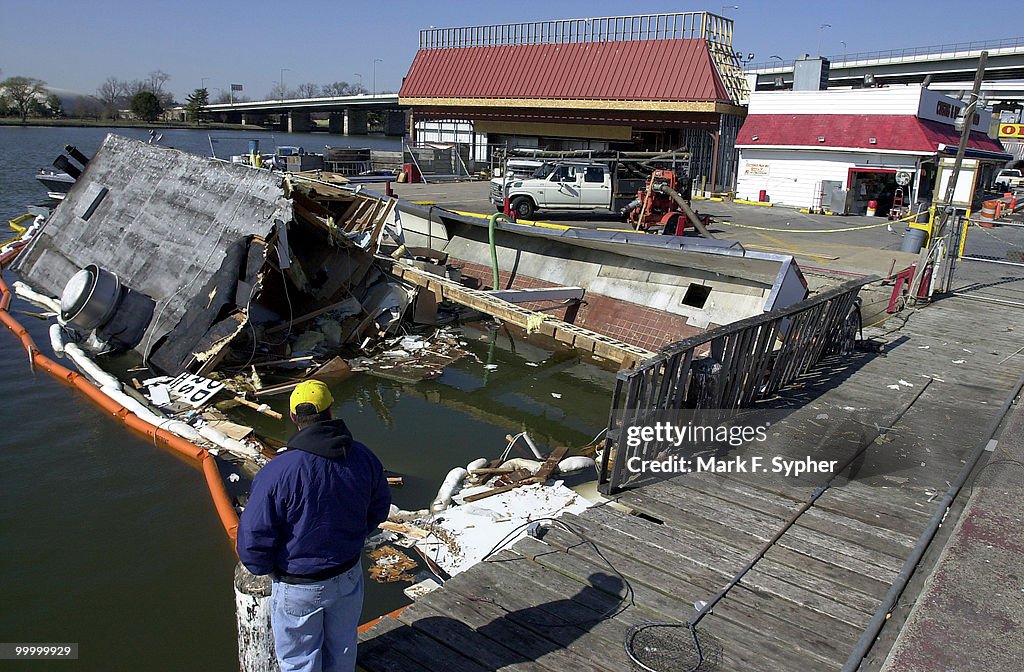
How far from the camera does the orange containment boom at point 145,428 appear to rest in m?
7.21

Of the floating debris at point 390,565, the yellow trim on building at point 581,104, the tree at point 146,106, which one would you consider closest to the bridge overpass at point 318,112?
the tree at point 146,106

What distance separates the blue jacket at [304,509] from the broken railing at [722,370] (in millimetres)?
2688

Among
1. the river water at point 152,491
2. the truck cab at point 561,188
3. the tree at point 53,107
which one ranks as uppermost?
the tree at point 53,107

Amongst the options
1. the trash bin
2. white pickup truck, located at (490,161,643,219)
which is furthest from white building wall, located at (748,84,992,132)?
white pickup truck, located at (490,161,643,219)

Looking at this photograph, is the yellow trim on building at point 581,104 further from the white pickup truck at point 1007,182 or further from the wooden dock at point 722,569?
the wooden dock at point 722,569

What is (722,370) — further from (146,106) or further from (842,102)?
(146,106)

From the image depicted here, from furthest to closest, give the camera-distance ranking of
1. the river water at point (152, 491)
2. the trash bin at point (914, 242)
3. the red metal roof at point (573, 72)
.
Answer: the red metal roof at point (573, 72) < the trash bin at point (914, 242) < the river water at point (152, 491)

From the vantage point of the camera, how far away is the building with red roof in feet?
99.8

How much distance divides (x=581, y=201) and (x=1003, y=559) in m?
17.4

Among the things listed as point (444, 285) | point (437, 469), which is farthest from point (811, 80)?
point (437, 469)

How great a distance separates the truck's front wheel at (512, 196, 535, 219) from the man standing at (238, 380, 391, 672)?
17901mm

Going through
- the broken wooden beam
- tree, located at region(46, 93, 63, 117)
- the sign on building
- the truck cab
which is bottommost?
the broken wooden beam

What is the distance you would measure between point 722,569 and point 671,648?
98 centimetres

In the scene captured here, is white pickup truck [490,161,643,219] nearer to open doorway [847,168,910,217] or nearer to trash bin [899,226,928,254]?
trash bin [899,226,928,254]
